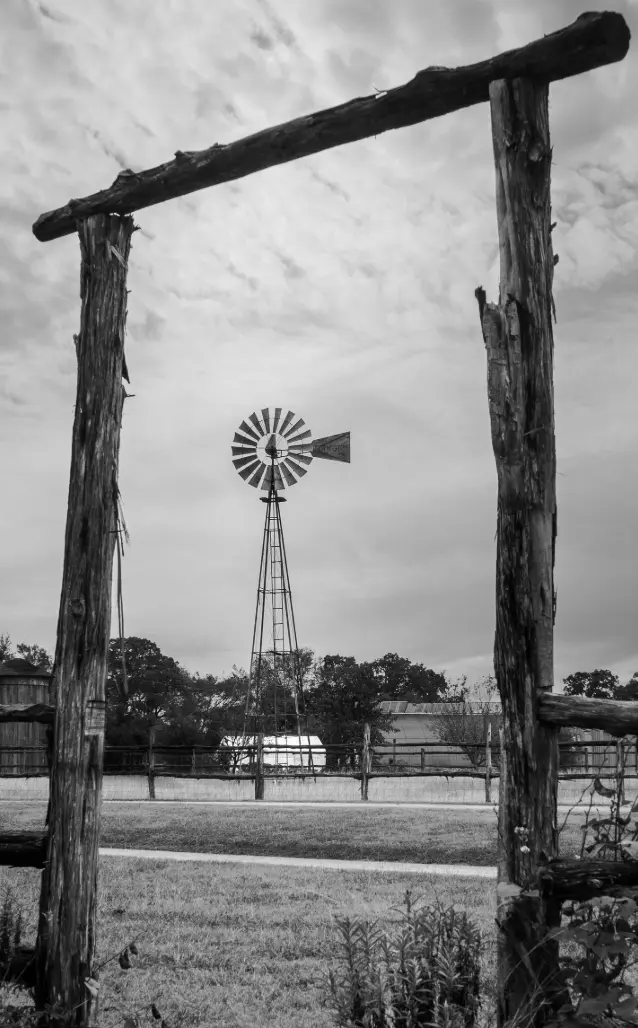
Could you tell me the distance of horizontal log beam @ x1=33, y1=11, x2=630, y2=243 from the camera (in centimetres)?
387

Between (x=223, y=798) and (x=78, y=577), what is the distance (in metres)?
20.5

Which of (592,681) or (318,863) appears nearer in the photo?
(318,863)

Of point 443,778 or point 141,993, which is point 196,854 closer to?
point 141,993

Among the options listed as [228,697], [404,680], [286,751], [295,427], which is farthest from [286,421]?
[404,680]

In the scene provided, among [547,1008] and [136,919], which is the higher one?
[547,1008]

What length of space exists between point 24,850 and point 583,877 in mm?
2649

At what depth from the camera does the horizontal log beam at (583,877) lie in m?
3.37

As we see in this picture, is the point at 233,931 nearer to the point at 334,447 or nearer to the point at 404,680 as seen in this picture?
the point at 334,447

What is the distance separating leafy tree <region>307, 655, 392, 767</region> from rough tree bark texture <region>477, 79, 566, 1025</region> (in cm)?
4067

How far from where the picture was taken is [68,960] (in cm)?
439

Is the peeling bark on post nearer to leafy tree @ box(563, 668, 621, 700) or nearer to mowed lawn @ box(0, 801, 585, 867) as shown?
mowed lawn @ box(0, 801, 585, 867)

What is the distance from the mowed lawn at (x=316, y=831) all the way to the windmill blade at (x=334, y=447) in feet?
50.2

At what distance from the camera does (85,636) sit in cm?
464

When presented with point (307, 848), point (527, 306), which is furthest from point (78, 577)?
point (307, 848)
